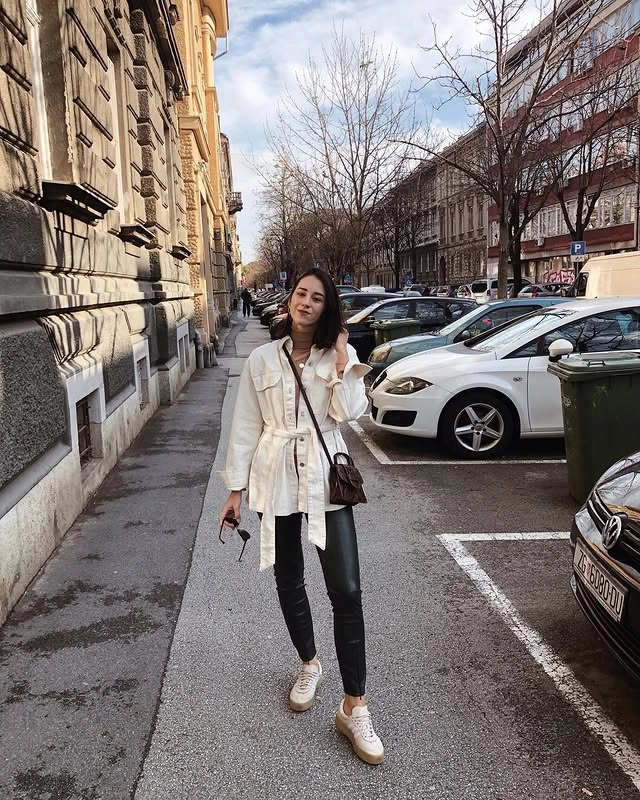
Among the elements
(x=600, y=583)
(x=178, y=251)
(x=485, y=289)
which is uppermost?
(x=178, y=251)

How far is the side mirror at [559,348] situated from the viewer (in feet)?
18.3

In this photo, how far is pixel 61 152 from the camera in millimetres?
5832

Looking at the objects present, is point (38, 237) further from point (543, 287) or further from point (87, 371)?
point (543, 287)

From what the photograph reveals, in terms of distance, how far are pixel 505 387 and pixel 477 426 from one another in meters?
0.48

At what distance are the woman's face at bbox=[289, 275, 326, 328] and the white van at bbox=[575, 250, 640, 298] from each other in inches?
484

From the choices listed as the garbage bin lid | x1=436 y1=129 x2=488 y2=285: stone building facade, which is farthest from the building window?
x1=436 y1=129 x2=488 y2=285: stone building facade

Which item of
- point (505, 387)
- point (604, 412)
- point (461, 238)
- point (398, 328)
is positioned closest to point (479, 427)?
point (505, 387)

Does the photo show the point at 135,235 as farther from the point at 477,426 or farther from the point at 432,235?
the point at 432,235

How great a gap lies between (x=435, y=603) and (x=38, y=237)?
3.55m

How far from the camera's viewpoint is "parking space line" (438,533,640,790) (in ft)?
8.64

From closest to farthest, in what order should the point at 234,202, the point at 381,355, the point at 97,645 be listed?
the point at 97,645
the point at 381,355
the point at 234,202

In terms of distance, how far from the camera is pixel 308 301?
8.74 feet

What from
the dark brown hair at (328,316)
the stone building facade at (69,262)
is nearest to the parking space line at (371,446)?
the stone building facade at (69,262)

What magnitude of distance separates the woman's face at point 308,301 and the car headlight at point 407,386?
4.60 m
